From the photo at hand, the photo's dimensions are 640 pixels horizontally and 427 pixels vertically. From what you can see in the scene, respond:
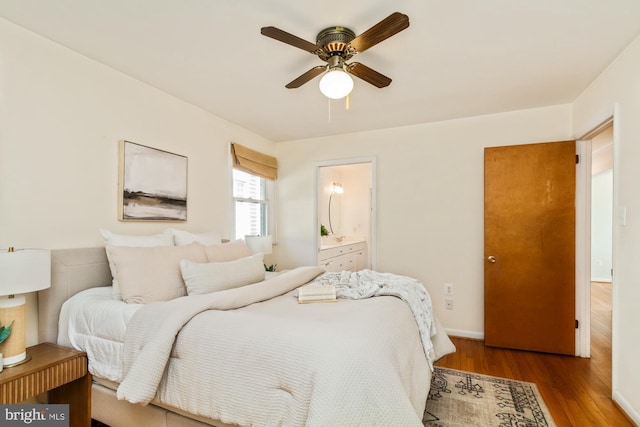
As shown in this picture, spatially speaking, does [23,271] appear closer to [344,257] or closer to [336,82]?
[336,82]

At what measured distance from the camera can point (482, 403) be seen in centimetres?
216

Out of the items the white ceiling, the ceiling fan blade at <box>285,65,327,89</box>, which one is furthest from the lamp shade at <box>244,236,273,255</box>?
the ceiling fan blade at <box>285,65,327,89</box>

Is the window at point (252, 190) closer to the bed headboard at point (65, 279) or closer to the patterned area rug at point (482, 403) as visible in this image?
the bed headboard at point (65, 279)

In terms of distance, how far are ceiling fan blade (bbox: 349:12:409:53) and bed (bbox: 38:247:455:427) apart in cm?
146

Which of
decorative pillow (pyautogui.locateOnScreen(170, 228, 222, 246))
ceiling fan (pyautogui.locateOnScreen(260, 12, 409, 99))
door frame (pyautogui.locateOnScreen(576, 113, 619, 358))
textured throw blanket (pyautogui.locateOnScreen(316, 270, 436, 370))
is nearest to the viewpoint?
ceiling fan (pyautogui.locateOnScreen(260, 12, 409, 99))

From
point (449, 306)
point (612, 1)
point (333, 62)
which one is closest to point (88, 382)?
point (333, 62)

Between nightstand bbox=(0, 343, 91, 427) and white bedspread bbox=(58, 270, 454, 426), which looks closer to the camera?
white bedspread bbox=(58, 270, 454, 426)

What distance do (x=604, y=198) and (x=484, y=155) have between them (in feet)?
16.9

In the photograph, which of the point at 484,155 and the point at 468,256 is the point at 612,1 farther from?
the point at 468,256

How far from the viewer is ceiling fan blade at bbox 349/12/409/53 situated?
1.51m

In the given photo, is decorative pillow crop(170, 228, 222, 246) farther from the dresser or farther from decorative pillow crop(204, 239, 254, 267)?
the dresser

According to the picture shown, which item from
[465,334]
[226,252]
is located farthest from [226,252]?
[465,334]

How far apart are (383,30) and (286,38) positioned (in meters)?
0.51

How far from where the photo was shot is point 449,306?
Result: 355cm
